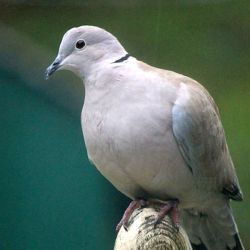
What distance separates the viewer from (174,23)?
3912mm

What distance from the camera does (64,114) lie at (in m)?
3.88

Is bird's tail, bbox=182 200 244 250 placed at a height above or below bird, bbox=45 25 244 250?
below

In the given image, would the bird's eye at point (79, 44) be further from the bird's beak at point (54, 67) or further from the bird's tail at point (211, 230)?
the bird's tail at point (211, 230)

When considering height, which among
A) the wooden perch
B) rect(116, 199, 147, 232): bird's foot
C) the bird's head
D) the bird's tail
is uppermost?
the bird's head

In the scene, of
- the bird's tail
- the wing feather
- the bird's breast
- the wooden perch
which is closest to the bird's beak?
the bird's breast

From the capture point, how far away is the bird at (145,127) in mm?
2873

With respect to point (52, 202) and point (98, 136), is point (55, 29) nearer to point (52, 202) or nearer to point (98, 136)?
point (52, 202)

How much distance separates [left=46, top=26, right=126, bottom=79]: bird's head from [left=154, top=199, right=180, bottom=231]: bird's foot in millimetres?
463

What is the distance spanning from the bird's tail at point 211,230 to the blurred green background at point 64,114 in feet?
1.82

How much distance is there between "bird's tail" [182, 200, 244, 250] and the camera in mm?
3256

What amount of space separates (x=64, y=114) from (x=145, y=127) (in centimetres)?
107

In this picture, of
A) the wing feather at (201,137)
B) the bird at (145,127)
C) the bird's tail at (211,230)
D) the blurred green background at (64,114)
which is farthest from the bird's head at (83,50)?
the blurred green background at (64,114)

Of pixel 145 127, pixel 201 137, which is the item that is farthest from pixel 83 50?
pixel 201 137

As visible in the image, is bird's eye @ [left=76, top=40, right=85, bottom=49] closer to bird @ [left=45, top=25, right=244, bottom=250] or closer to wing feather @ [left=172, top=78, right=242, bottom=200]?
bird @ [left=45, top=25, right=244, bottom=250]
